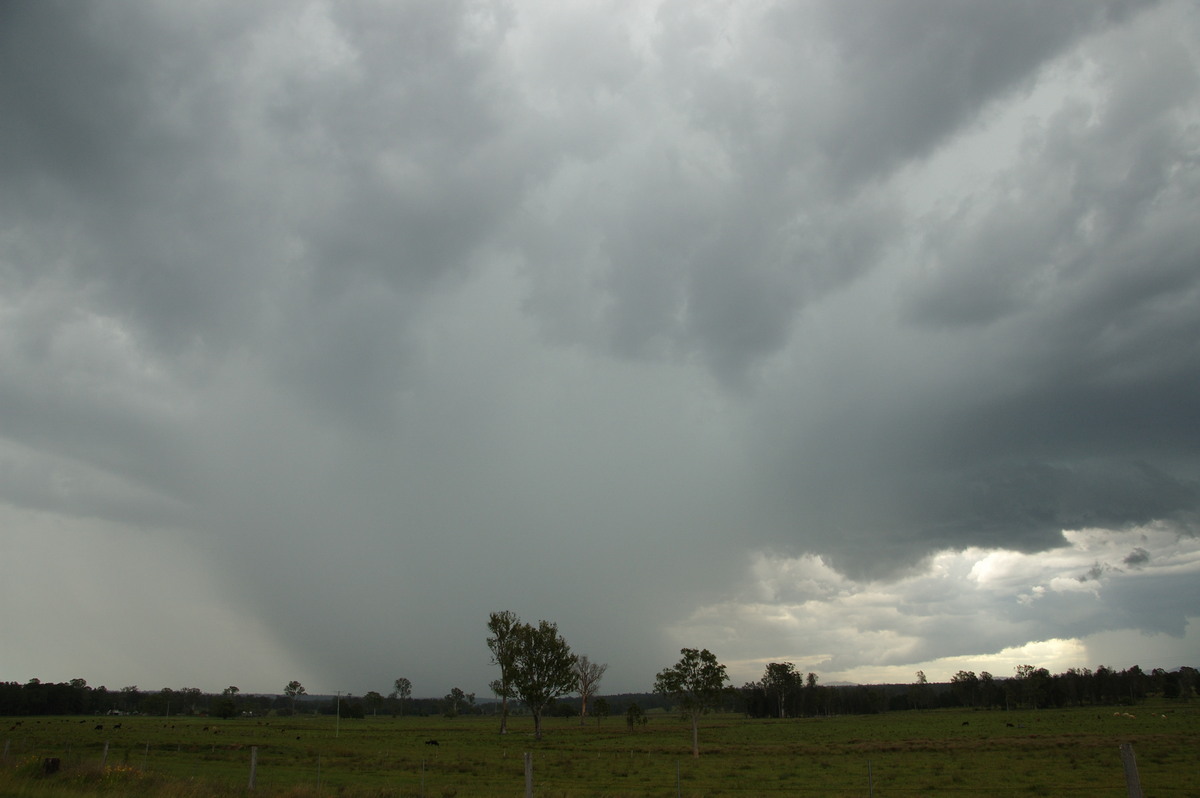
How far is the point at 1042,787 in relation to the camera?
99.5 ft

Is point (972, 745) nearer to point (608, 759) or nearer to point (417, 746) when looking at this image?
point (608, 759)

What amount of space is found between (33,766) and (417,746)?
1761 inches

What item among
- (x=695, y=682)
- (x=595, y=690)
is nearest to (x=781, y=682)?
(x=595, y=690)

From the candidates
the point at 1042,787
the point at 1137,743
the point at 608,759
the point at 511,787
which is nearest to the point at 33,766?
the point at 511,787

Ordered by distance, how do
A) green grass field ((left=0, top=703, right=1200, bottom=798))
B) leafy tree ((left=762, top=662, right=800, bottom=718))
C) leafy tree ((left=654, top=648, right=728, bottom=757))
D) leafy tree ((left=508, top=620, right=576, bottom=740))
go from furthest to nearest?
1. leafy tree ((left=762, top=662, right=800, bottom=718))
2. leafy tree ((left=508, top=620, right=576, bottom=740))
3. leafy tree ((left=654, top=648, right=728, bottom=757))
4. green grass field ((left=0, top=703, right=1200, bottom=798))

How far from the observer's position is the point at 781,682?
603ft

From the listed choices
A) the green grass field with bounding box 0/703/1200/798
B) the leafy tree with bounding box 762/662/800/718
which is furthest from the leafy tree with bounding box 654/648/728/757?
the leafy tree with bounding box 762/662/800/718

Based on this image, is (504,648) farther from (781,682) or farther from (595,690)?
(781,682)

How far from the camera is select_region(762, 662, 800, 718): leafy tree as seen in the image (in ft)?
593

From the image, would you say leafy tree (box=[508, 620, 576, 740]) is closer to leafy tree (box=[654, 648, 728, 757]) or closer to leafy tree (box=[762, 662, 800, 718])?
leafy tree (box=[654, 648, 728, 757])

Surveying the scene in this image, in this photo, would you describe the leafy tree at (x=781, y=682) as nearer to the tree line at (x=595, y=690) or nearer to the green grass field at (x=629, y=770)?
the tree line at (x=595, y=690)

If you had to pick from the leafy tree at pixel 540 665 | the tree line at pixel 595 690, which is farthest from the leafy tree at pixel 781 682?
the leafy tree at pixel 540 665

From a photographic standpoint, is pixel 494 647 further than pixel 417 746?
Yes

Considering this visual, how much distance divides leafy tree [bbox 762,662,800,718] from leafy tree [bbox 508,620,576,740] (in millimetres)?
100507
